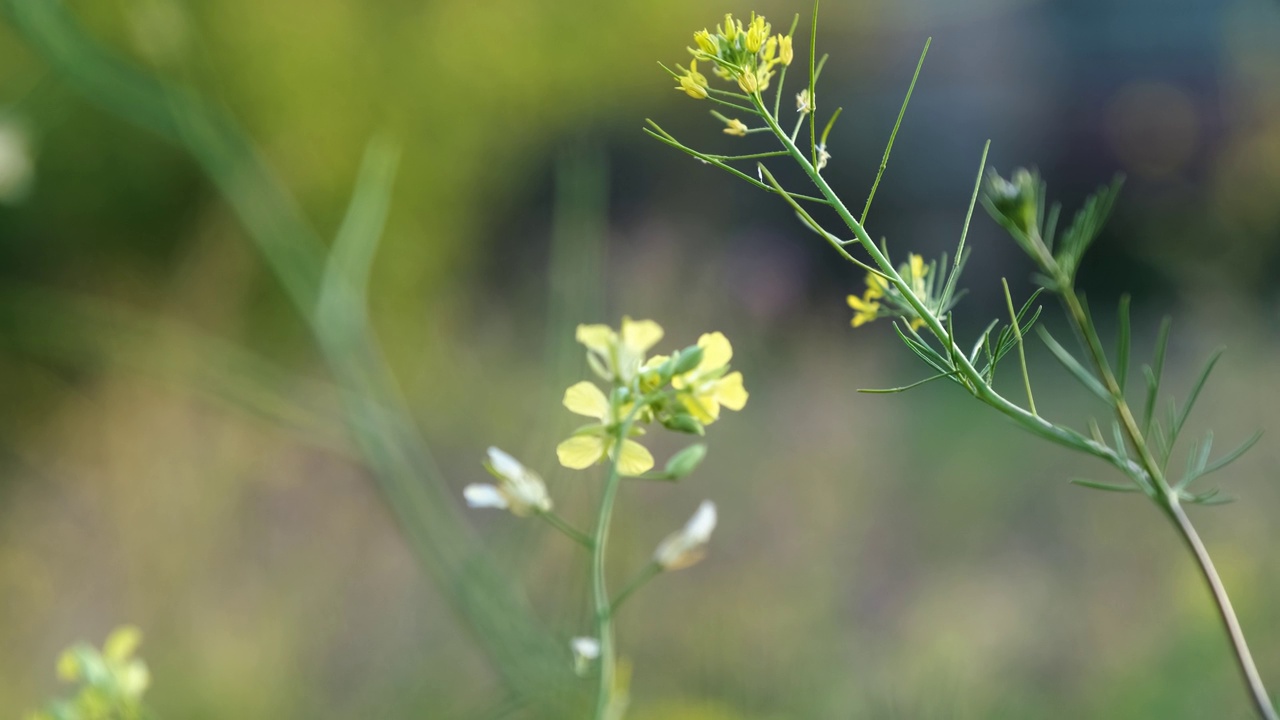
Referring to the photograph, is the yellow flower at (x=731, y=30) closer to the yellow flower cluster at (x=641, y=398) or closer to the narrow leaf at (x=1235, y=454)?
the yellow flower cluster at (x=641, y=398)

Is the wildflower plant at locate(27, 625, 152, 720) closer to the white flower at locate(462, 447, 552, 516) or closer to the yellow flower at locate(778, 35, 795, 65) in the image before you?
the white flower at locate(462, 447, 552, 516)

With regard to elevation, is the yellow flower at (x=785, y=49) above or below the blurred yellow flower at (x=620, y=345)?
above

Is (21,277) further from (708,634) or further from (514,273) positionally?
(708,634)

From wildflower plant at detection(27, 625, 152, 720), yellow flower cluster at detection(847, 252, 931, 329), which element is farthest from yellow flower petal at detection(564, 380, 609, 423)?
wildflower plant at detection(27, 625, 152, 720)

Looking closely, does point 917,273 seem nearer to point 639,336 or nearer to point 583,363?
point 639,336

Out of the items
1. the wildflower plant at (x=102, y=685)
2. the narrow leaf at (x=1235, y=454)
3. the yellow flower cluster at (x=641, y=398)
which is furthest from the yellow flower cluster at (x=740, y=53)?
the wildflower plant at (x=102, y=685)

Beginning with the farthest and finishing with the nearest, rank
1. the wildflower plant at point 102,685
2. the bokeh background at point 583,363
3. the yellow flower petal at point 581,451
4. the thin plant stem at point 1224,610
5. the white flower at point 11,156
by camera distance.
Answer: the bokeh background at point 583,363
the white flower at point 11,156
the wildflower plant at point 102,685
the yellow flower petal at point 581,451
the thin plant stem at point 1224,610
